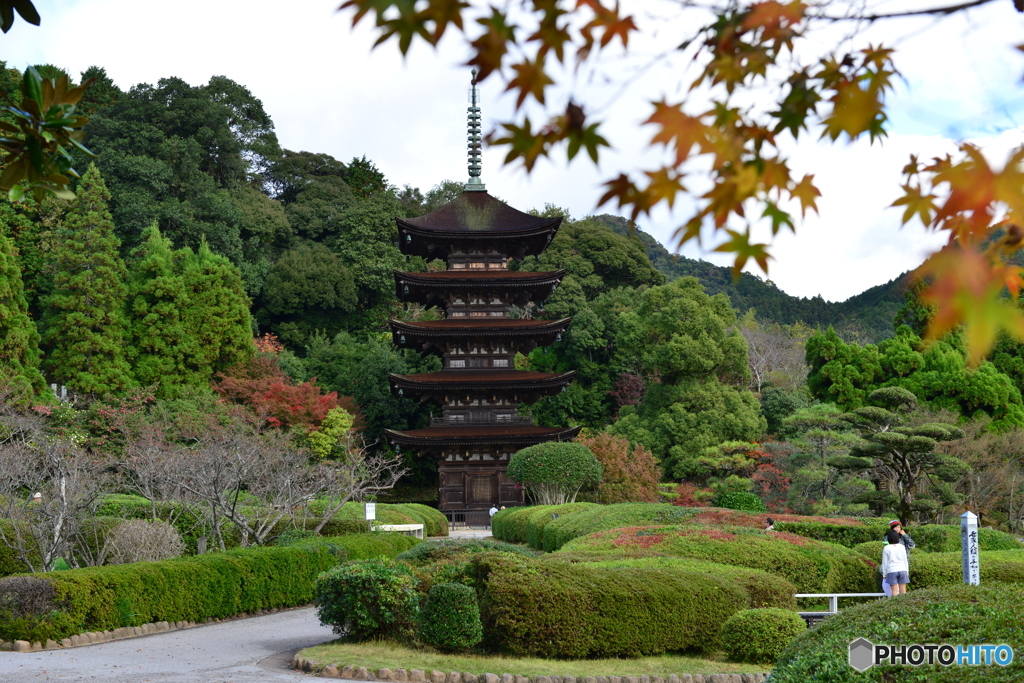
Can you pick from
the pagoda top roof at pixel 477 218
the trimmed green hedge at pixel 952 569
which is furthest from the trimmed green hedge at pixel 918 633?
the pagoda top roof at pixel 477 218

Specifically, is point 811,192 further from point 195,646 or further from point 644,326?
point 644,326

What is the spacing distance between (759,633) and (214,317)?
32.7 m

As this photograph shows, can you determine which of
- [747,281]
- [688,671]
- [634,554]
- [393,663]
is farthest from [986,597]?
[747,281]

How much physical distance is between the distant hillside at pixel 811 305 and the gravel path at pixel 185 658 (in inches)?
1751

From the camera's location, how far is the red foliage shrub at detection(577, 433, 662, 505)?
31297 millimetres

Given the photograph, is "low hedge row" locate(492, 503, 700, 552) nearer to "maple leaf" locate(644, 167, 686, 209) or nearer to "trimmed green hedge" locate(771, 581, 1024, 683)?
"trimmed green hedge" locate(771, 581, 1024, 683)

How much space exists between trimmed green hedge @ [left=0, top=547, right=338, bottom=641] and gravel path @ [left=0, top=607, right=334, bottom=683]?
0.38 meters

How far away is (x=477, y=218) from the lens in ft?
128

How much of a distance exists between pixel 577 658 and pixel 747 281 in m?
59.8

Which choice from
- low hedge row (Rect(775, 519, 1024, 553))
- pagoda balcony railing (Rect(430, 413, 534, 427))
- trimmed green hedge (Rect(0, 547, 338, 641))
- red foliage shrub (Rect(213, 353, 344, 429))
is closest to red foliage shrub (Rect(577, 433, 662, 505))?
pagoda balcony railing (Rect(430, 413, 534, 427))

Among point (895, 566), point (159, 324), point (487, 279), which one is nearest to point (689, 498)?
point (487, 279)

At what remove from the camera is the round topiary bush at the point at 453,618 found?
10898 mm

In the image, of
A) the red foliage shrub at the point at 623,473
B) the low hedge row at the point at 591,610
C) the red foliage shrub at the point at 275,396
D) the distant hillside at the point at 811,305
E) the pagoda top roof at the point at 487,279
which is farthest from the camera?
the distant hillside at the point at 811,305

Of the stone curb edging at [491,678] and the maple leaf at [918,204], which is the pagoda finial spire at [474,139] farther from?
the maple leaf at [918,204]
